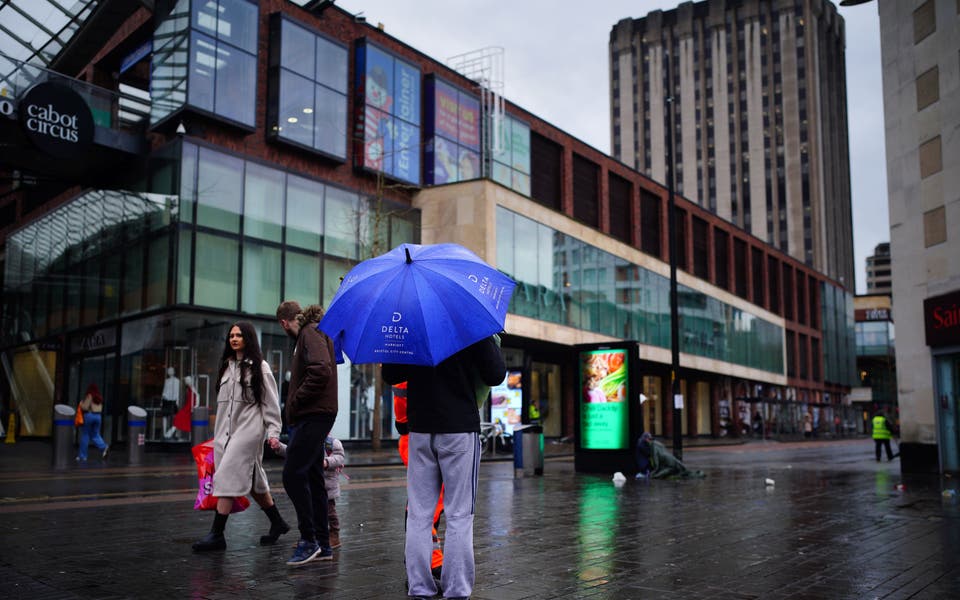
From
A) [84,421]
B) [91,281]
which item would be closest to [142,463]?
[84,421]

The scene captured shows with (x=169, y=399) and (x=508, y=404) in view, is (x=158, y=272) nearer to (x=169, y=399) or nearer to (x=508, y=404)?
(x=169, y=399)

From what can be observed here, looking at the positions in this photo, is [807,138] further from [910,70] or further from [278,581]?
[278,581]

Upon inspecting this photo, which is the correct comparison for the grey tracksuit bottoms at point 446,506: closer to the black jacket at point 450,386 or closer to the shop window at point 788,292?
the black jacket at point 450,386

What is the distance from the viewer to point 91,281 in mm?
27828

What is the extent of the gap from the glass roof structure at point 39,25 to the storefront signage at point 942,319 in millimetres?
24450

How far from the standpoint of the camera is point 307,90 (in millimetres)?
26578

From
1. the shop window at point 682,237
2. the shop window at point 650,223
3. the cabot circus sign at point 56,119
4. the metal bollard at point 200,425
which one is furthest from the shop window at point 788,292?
the cabot circus sign at point 56,119

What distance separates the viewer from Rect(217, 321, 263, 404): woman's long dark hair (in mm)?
6504

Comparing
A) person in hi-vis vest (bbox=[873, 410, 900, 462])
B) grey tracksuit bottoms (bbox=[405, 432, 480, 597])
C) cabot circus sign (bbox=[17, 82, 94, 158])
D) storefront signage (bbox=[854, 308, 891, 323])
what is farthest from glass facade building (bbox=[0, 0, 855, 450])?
storefront signage (bbox=[854, 308, 891, 323])

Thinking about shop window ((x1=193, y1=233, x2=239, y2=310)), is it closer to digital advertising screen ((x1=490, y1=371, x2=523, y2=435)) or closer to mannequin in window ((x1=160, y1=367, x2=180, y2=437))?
mannequin in window ((x1=160, y1=367, x2=180, y2=437))

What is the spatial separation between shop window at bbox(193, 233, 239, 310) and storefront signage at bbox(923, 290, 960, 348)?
18073 millimetres

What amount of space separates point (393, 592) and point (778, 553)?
11.4ft

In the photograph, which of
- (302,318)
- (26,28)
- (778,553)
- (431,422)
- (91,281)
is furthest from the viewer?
(91,281)

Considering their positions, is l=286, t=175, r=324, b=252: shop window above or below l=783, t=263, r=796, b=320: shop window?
below
